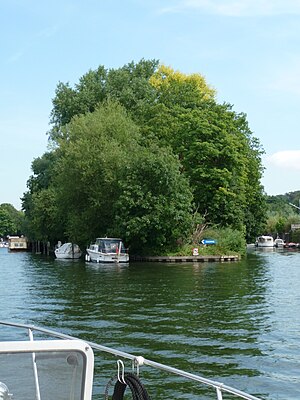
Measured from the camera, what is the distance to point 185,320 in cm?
2027

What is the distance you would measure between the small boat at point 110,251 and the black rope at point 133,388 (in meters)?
47.4

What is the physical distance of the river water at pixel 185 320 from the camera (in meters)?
13.2

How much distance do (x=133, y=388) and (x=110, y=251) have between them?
48.4m

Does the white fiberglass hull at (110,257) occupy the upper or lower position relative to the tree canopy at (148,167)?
lower

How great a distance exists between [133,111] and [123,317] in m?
52.9

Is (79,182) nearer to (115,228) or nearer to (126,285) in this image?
(115,228)

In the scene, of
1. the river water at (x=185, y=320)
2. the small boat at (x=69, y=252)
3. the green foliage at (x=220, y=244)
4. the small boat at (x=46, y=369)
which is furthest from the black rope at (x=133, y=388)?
the small boat at (x=69, y=252)

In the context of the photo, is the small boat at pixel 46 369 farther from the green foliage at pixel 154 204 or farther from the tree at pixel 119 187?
the tree at pixel 119 187

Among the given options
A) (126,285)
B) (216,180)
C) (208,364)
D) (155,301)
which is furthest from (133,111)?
(208,364)

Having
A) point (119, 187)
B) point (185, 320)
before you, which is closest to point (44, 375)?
point (185, 320)

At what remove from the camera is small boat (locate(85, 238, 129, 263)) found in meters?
52.1

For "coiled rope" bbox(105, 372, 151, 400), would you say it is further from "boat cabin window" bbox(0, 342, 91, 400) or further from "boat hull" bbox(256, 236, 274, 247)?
"boat hull" bbox(256, 236, 274, 247)

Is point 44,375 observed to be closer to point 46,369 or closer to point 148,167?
point 46,369

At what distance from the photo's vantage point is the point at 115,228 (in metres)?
54.5
